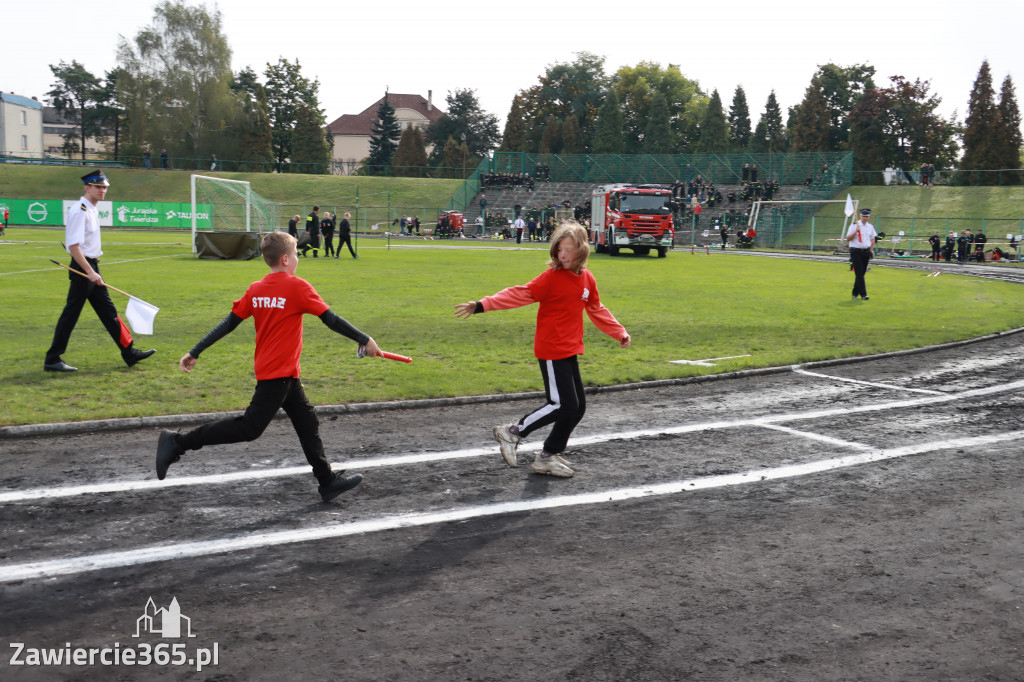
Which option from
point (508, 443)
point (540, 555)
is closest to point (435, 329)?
point (508, 443)

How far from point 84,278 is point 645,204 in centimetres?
3241

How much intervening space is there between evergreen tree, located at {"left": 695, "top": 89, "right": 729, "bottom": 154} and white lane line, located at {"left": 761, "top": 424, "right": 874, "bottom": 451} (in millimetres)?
91834

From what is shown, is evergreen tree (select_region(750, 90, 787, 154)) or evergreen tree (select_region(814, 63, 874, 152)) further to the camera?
evergreen tree (select_region(750, 90, 787, 154))

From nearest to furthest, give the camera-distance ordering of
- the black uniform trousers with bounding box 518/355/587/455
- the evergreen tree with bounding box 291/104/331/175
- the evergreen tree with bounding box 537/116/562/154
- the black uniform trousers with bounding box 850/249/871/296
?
the black uniform trousers with bounding box 518/355/587/455 → the black uniform trousers with bounding box 850/249/871/296 → the evergreen tree with bounding box 291/104/331/175 → the evergreen tree with bounding box 537/116/562/154

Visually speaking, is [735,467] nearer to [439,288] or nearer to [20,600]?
[20,600]

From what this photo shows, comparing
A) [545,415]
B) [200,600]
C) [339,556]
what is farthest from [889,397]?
[200,600]

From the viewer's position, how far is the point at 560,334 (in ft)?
19.6

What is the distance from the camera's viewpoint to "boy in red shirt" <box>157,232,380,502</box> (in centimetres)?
516

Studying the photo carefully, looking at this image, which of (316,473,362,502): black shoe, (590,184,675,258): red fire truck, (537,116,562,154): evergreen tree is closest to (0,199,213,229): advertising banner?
(590,184,675,258): red fire truck

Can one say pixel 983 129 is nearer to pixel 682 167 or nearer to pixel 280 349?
pixel 682 167

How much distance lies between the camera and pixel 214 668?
3.24 metres

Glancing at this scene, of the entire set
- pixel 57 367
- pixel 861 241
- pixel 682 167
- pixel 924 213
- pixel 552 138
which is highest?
pixel 552 138

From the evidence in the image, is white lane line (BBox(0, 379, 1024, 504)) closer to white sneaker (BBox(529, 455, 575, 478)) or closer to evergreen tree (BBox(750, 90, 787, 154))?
white sneaker (BBox(529, 455, 575, 478))

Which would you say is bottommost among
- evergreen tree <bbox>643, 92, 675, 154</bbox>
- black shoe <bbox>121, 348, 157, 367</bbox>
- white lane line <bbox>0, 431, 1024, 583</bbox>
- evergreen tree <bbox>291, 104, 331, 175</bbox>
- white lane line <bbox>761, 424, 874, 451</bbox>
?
white lane line <bbox>0, 431, 1024, 583</bbox>
